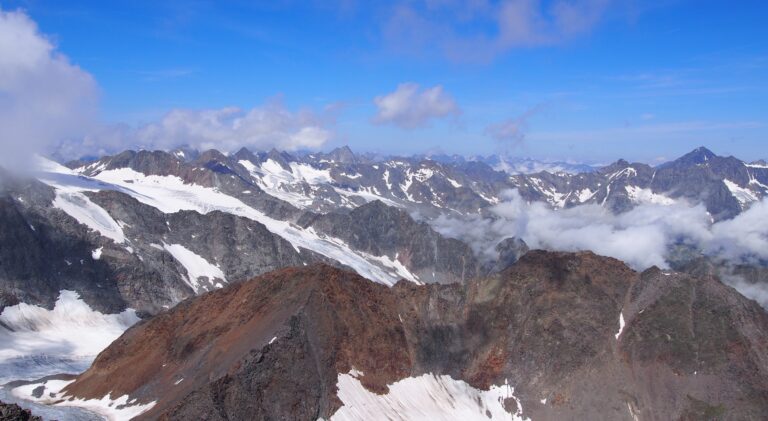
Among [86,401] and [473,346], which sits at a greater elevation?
[86,401]

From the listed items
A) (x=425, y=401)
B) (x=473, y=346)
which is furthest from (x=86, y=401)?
(x=473, y=346)

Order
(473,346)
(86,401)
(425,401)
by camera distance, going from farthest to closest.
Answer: (473,346) → (425,401) → (86,401)

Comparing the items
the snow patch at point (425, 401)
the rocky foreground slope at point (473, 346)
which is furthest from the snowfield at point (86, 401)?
the snow patch at point (425, 401)

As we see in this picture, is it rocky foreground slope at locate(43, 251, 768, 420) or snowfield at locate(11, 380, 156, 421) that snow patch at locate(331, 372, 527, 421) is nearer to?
rocky foreground slope at locate(43, 251, 768, 420)

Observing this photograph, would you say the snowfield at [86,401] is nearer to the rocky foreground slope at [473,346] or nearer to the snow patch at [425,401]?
the rocky foreground slope at [473,346]

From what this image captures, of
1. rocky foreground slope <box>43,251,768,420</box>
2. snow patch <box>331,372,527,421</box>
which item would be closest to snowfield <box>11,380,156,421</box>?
rocky foreground slope <box>43,251,768,420</box>

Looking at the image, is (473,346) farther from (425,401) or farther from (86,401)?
→ (86,401)

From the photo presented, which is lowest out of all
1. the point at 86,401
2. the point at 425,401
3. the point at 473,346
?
the point at 425,401

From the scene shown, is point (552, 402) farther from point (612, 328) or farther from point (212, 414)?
point (212, 414)

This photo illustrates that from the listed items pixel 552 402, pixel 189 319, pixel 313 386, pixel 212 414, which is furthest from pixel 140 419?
pixel 552 402
